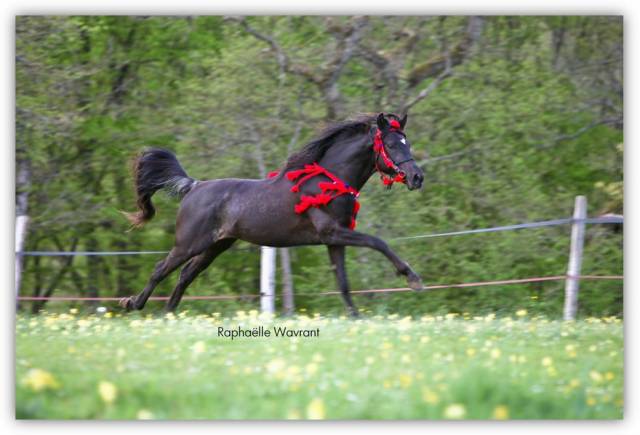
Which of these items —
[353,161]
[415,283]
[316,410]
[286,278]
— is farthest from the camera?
[286,278]

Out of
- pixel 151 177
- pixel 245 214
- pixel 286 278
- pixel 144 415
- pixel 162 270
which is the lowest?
pixel 144 415

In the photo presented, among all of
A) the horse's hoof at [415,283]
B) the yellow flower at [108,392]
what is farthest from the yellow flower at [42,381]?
the horse's hoof at [415,283]

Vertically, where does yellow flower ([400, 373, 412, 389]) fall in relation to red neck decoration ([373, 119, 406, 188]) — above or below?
below

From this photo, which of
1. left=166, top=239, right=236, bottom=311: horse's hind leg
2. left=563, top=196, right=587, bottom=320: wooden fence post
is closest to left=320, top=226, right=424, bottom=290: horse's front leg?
left=166, top=239, right=236, bottom=311: horse's hind leg

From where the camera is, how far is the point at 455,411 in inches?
171

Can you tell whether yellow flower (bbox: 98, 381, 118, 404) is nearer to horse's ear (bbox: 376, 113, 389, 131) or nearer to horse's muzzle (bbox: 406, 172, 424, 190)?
horse's muzzle (bbox: 406, 172, 424, 190)

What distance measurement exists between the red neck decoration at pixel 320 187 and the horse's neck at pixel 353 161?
64mm

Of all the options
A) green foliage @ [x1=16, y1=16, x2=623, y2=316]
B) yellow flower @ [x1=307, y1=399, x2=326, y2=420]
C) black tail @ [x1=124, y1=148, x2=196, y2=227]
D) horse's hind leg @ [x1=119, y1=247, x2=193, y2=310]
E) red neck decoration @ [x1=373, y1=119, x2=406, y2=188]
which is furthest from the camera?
green foliage @ [x1=16, y1=16, x2=623, y2=316]

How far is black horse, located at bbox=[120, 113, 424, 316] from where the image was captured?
6430 millimetres

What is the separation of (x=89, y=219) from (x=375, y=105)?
3.87 metres

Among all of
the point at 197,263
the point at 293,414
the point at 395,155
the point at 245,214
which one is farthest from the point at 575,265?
the point at 293,414

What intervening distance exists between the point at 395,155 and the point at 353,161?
401mm

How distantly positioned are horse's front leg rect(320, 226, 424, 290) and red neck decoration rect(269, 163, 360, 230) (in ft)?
0.55

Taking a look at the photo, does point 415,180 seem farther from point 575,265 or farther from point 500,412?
point 500,412
